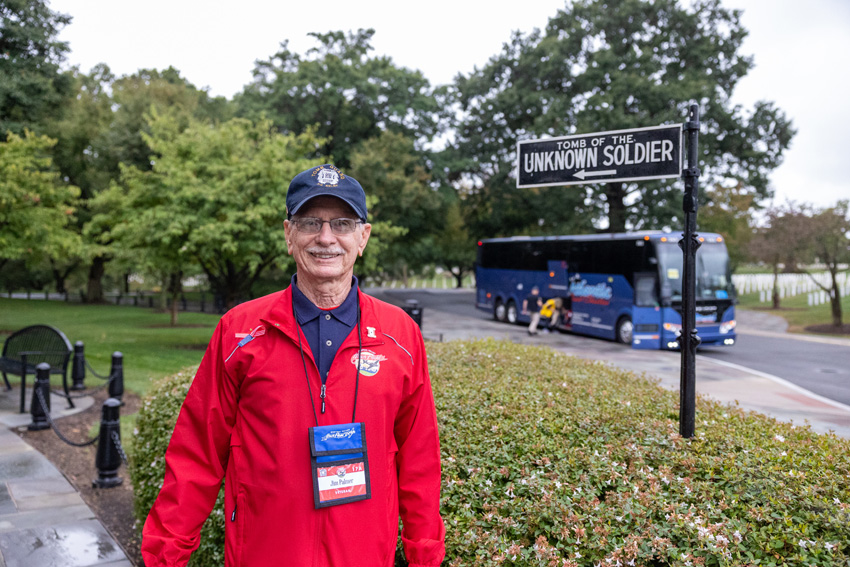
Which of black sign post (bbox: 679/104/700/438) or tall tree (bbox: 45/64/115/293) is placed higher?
tall tree (bbox: 45/64/115/293)

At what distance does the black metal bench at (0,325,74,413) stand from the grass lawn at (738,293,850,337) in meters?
25.2

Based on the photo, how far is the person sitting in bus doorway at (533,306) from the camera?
2098 cm

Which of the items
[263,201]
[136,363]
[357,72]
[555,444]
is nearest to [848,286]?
[357,72]

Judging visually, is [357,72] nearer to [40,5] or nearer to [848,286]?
[40,5]

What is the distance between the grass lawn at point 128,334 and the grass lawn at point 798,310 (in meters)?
22.9

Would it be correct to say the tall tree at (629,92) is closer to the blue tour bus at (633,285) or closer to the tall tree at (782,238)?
the tall tree at (782,238)

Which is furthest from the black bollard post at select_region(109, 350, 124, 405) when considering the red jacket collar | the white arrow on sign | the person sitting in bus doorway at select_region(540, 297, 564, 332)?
the person sitting in bus doorway at select_region(540, 297, 564, 332)

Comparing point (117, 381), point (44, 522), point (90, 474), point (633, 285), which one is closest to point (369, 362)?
point (44, 522)

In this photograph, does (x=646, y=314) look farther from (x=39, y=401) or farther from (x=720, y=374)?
(x=39, y=401)

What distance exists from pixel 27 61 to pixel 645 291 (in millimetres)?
24717

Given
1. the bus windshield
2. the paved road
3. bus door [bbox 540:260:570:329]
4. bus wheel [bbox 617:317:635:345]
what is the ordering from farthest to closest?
bus door [bbox 540:260:570:329]
bus wheel [bbox 617:317:635:345]
the bus windshield
the paved road

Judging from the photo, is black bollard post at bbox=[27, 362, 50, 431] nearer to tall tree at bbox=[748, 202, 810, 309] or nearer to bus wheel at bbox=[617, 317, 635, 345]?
bus wheel at bbox=[617, 317, 635, 345]

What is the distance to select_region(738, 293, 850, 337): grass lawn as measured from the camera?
1049 inches

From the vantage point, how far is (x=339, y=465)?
2178 millimetres
